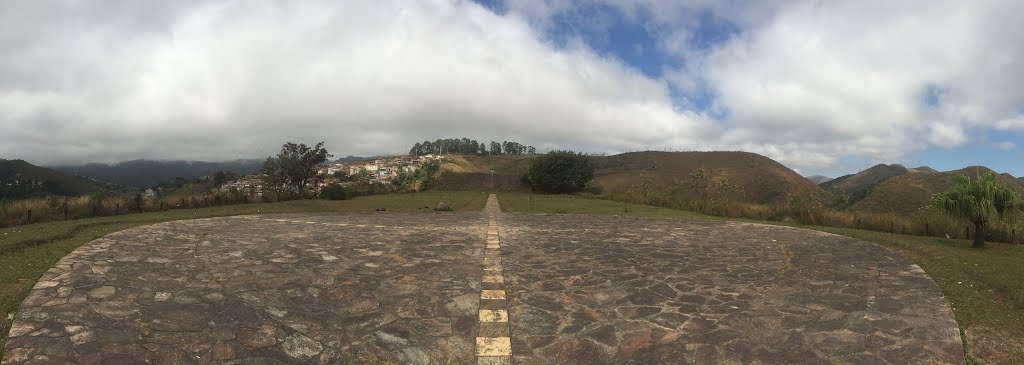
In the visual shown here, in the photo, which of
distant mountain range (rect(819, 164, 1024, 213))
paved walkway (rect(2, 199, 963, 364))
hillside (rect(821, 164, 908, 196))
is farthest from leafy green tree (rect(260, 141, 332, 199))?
hillside (rect(821, 164, 908, 196))

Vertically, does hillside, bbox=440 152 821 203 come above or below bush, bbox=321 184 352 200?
above

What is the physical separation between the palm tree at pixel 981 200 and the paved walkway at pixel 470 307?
3.30 m

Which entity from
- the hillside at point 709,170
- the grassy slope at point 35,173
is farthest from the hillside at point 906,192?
the grassy slope at point 35,173

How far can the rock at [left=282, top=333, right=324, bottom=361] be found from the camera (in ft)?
14.4

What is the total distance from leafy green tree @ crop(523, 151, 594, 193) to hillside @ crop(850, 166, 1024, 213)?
2513cm

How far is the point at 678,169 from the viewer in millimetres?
89875

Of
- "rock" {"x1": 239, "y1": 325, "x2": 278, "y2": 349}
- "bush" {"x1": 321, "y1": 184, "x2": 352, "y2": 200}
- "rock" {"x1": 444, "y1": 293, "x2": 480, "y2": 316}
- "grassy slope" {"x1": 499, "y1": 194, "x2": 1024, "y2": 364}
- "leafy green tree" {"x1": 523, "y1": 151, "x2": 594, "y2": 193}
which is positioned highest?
"leafy green tree" {"x1": 523, "y1": 151, "x2": 594, "y2": 193}

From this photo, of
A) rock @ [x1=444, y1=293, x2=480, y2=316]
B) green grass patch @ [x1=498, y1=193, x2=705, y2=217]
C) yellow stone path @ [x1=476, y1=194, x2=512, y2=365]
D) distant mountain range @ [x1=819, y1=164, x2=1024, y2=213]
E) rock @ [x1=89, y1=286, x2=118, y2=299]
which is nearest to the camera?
yellow stone path @ [x1=476, y1=194, x2=512, y2=365]

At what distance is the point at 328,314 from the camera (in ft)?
17.5

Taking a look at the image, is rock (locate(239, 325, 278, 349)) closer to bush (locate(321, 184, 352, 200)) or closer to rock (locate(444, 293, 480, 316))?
rock (locate(444, 293, 480, 316))

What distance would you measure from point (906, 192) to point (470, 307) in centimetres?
5994

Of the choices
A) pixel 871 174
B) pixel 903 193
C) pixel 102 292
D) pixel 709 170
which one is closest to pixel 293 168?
pixel 102 292

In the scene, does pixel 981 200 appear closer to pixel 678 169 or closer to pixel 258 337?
pixel 258 337

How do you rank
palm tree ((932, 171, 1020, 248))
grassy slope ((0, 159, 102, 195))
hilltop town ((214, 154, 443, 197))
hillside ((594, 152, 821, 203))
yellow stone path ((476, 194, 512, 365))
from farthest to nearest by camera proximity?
hillside ((594, 152, 821, 203)), grassy slope ((0, 159, 102, 195)), hilltop town ((214, 154, 443, 197)), palm tree ((932, 171, 1020, 248)), yellow stone path ((476, 194, 512, 365))
